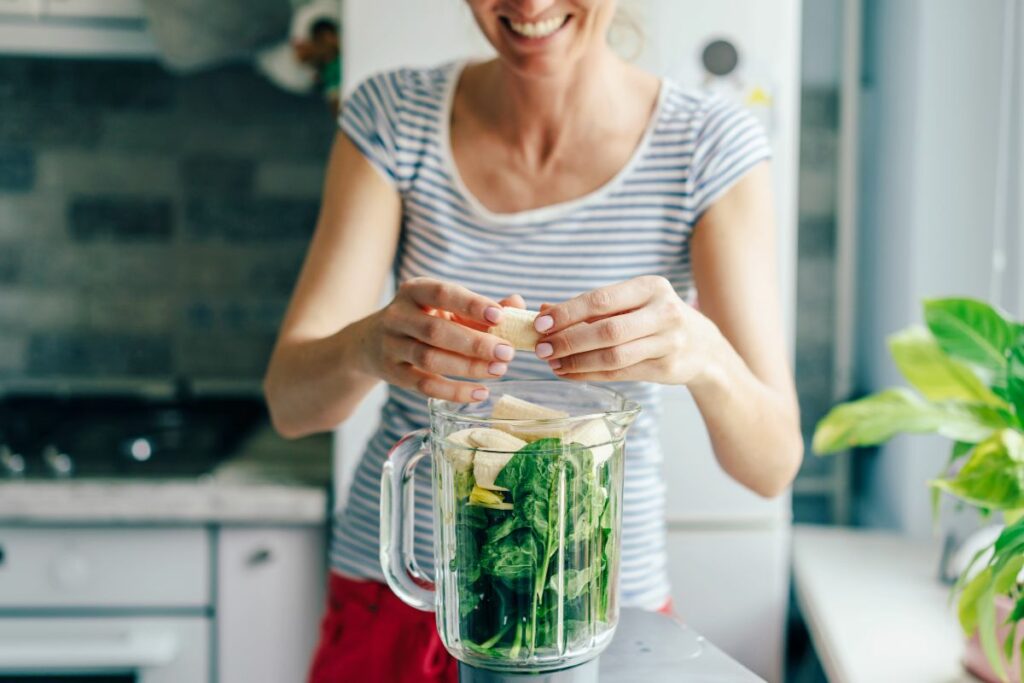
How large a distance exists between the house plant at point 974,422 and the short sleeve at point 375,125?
1.63 feet

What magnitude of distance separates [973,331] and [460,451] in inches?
21.3

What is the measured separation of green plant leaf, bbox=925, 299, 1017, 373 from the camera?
3.10 feet

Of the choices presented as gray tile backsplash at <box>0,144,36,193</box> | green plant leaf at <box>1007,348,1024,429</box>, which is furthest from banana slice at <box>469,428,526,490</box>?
gray tile backsplash at <box>0,144,36,193</box>

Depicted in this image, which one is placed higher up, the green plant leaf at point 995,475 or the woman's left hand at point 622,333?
the woman's left hand at point 622,333

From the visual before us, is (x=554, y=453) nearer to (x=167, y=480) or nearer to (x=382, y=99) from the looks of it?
(x=382, y=99)

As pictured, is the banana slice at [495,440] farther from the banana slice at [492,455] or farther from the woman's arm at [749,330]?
the woman's arm at [749,330]

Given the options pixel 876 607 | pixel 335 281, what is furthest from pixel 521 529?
pixel 876 607

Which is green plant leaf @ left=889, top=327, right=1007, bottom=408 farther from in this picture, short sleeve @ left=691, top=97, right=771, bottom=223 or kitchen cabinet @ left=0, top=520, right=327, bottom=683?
kitchen cabinet @ left=0, top=520, right=327, bottom=683

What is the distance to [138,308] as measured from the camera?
2.12m

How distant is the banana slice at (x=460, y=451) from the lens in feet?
2.07

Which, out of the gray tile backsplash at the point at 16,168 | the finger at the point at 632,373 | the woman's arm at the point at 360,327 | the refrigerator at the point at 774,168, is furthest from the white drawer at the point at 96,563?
the finger at the point at 632,373

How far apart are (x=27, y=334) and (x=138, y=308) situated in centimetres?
22

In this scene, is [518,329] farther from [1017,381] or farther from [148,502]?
[148,502]

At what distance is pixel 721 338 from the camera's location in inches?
32.3
